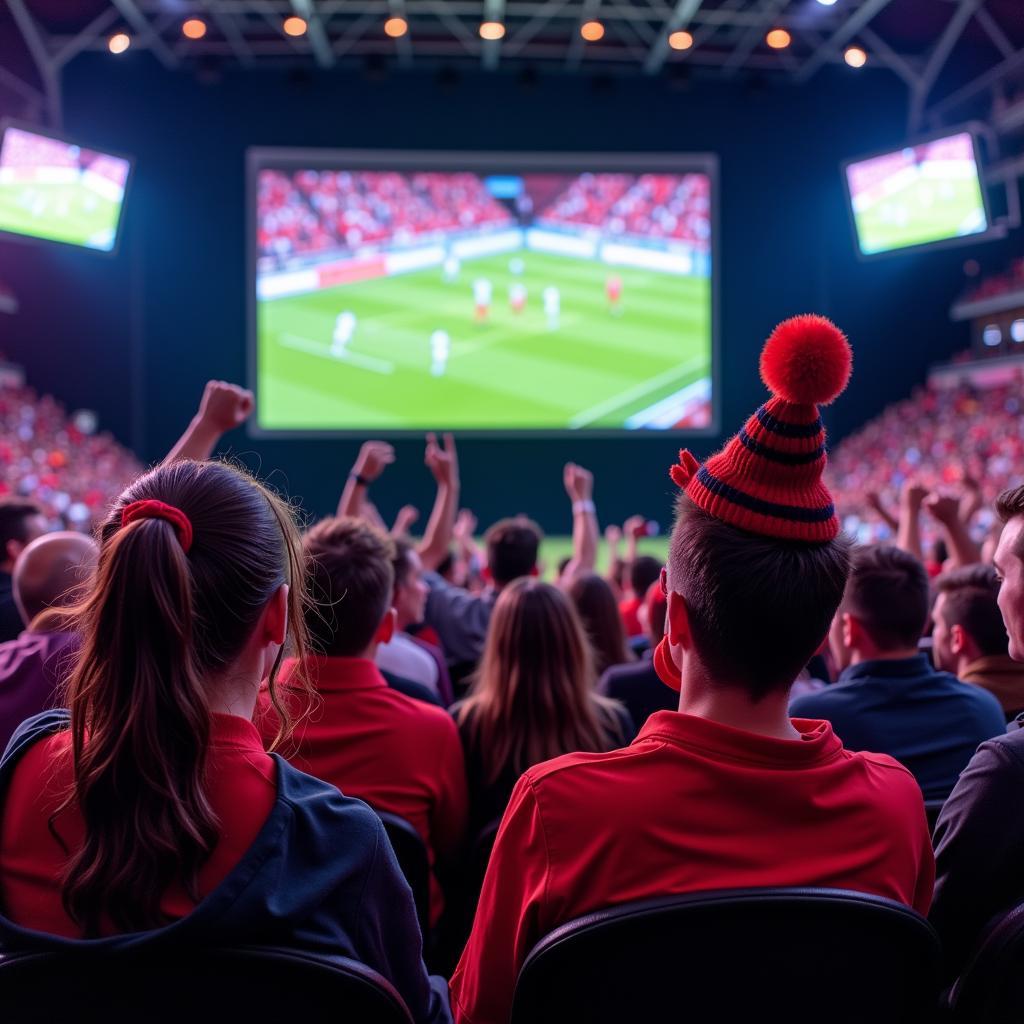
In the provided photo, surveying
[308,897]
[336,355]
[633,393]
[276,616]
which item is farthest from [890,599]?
[336,355]

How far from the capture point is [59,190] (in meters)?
10.4

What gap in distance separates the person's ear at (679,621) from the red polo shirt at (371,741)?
90 cm

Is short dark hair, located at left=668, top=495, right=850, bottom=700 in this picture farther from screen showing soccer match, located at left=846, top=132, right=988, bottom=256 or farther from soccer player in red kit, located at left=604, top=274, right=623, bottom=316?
soccer player in red kit, located at left=604, top=274, right=623, bottom=316

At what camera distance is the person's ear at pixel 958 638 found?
2.37 meters

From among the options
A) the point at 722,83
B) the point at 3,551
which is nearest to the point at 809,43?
the point at 722,83

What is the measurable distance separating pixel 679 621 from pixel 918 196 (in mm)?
11120

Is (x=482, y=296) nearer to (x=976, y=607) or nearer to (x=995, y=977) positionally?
(x=976, y=607)

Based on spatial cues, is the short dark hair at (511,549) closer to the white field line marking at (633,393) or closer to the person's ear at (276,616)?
the person's ear at (276,616)

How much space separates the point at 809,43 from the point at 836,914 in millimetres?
14062

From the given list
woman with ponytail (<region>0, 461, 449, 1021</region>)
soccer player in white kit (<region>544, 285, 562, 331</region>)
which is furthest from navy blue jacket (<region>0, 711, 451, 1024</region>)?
soccer player in white kit (<region>544, 285, 562, 331</region>)

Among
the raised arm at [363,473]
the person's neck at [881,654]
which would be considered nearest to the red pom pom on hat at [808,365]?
the person's neck at [881,654]

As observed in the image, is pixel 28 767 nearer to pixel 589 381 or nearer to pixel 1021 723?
pixel 1021 723

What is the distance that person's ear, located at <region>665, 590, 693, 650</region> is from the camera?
4.07 ft

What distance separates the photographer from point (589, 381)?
1321cm
